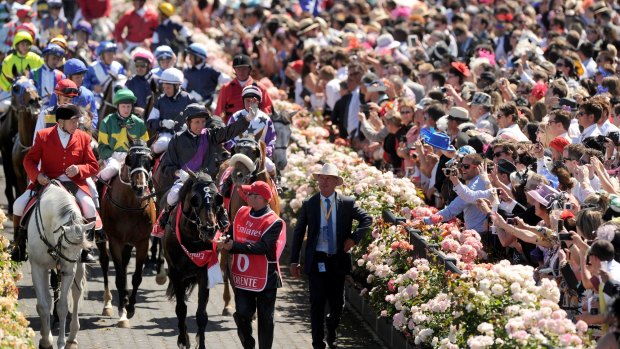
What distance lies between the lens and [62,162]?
44.4 feet

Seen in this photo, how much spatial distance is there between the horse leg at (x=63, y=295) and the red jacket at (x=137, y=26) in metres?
15.7

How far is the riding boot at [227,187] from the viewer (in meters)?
14.5

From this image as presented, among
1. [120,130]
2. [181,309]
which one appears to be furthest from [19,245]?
[120,130]

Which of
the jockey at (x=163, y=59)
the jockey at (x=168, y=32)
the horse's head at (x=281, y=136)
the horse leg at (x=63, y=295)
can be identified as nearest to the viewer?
the horse leg at (x=63, y=295)

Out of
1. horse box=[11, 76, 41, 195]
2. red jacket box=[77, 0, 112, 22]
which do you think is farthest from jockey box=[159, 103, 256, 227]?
red jacket box=[77, 0, 112, 22]

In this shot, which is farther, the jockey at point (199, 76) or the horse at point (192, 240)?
the jockey at point (199, 76)

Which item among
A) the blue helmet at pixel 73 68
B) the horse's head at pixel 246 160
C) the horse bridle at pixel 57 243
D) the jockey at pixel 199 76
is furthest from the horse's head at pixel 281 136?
the horse bridle at pixel 57 243

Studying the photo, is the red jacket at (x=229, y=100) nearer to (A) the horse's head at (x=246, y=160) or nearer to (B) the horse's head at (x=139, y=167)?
(A) the horse's head at (x=246, y=160)

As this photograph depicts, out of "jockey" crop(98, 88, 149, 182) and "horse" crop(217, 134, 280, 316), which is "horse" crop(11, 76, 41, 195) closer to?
"jockey" crop(98, 88, 149, 182)

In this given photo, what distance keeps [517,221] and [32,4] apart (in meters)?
19.6

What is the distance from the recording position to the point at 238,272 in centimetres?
1202

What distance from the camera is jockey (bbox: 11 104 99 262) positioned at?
13.4 m

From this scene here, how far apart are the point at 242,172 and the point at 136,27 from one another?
14.6 metres

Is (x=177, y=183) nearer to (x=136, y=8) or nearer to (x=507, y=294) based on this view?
(x=507, y=294)
